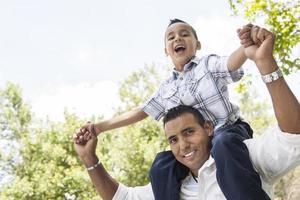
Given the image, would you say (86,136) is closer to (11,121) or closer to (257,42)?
(257,42)

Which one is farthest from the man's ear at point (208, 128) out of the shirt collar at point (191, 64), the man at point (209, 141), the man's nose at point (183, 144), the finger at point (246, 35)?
the finger at point (246, 35)

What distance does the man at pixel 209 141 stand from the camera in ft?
5.54

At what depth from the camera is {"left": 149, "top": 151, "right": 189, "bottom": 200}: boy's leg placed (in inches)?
88.3

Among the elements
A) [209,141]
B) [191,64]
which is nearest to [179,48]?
[191,64]

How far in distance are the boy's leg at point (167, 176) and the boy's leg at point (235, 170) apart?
1.17ft

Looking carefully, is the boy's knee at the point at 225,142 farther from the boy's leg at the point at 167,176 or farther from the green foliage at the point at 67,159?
the green foliage at the point at 67,159

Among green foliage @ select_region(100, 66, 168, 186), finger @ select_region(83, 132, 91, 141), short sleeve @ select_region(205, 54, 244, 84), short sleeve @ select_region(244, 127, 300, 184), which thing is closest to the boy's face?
short sleeve @ select_region(205, 54, 244, 84)

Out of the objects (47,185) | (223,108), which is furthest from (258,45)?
(47,185)

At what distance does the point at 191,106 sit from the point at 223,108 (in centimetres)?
17

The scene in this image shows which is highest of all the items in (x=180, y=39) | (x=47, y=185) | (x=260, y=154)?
(x=180, y=39)

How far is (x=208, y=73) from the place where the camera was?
2.40m

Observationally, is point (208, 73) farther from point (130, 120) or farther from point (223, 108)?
point (130, 120)

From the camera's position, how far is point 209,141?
88.7 inches

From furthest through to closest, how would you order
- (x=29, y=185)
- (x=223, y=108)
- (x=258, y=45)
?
1. (x=29, y=185)
2. (x=223, y=108)
3. (x=258, y=45)
